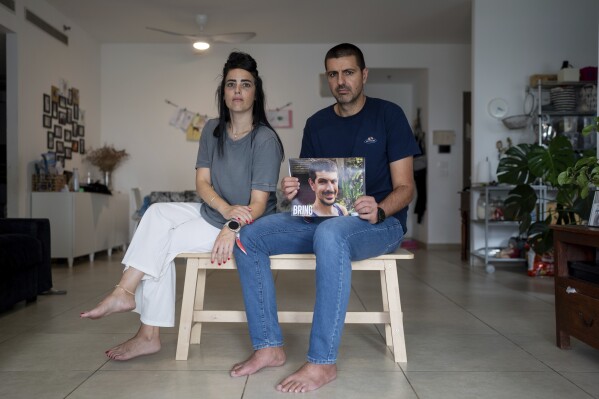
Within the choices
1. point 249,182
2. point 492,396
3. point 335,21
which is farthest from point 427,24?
point 492,396

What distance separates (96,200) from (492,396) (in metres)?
5.15

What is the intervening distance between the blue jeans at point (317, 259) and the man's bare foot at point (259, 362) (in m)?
0.02

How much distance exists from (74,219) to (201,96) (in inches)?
108

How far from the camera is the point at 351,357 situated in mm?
2305

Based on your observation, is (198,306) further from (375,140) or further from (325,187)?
(375,140)

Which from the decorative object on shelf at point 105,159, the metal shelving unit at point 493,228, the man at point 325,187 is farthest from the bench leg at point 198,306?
the decorative object on shelf at point 105,159

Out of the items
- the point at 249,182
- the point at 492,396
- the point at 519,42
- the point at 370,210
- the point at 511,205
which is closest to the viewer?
the point at 492,396

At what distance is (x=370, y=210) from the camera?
6.80ft

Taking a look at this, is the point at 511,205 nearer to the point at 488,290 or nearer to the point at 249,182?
the point at 488,290

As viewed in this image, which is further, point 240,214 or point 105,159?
point 105,159

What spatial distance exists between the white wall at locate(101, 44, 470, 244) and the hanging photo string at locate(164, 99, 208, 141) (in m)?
0.07

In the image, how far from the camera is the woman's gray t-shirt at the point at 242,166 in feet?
7.43

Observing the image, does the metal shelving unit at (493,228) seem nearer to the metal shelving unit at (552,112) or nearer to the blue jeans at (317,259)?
the metal shelving unit at (552,112)

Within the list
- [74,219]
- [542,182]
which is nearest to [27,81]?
[74,219]
